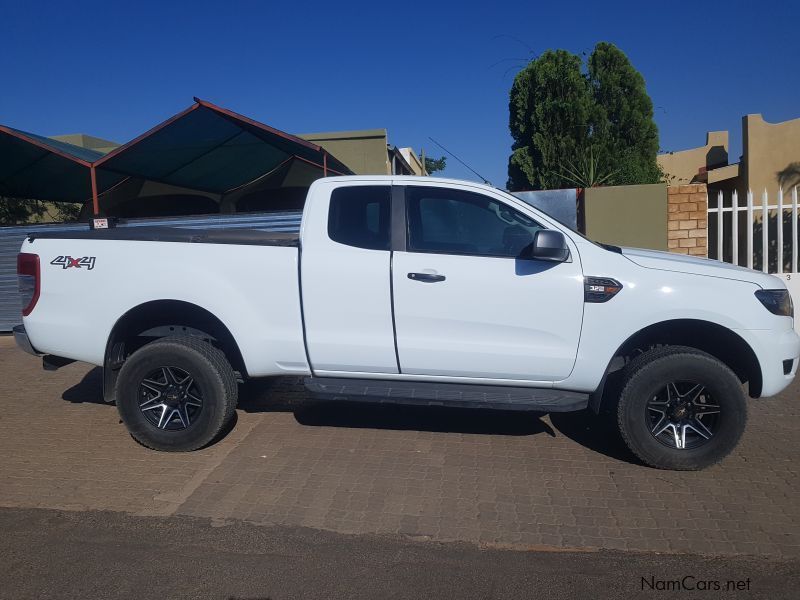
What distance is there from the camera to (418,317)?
5012mm

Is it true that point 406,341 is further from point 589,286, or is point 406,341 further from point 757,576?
point 757,576

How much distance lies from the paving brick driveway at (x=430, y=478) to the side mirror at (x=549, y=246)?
156 centimetres

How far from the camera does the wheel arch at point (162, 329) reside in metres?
5.34

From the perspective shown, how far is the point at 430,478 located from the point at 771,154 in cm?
1353

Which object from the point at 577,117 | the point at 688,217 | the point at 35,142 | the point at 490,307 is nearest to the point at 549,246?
the point at 490,307

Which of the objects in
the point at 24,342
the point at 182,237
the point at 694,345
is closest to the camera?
the point at 694,345

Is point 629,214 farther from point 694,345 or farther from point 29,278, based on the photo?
point 29,278

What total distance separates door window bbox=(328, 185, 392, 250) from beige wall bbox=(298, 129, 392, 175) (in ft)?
40.0

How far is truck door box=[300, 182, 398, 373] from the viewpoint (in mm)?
5047

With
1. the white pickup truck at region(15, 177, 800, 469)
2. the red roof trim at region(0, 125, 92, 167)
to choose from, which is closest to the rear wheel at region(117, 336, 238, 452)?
the white pickup truck at region(15, 177, 800, 469)

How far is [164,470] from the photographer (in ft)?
16.8

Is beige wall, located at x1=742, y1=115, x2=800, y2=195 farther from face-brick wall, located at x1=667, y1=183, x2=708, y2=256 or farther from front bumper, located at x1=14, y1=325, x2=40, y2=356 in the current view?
front bumper, located at x1=14, y1=325, x2=40, y2=356

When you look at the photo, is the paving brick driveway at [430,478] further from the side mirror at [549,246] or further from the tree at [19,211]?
the tree at [19,211]

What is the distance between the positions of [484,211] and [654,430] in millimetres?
2010
